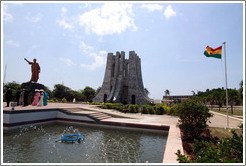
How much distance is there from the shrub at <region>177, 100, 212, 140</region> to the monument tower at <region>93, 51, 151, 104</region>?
65.1ft

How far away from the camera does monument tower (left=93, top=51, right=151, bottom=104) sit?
27.8 metres

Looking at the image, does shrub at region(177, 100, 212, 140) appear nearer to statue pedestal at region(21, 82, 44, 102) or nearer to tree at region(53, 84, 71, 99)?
statue pedestal at region(21, 82, 44, 102)

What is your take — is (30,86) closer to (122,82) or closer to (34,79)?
(34,79)

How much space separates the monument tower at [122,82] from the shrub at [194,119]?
19.8m

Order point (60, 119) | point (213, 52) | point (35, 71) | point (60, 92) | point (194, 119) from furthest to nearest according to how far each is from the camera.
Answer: point (60, 92) < point (35, 71) < point (60, 119) < point (213, 52) < point (194, 119)

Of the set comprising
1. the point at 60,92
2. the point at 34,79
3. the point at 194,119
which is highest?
the point at 34,79

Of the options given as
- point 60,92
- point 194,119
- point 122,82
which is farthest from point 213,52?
point 60,92

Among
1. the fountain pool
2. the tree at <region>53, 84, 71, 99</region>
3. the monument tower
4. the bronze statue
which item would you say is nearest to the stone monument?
the bronze statue

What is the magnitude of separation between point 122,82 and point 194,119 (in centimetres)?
2355

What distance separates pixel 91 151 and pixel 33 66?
50.1ft

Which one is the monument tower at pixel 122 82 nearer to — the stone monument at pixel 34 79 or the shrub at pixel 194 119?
the stone monument at pixel 34 79

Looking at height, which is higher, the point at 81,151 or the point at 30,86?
the point at 30,86

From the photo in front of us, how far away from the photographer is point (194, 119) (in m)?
6.61

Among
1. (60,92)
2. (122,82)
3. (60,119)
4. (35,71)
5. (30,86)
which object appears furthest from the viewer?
(60,92)
